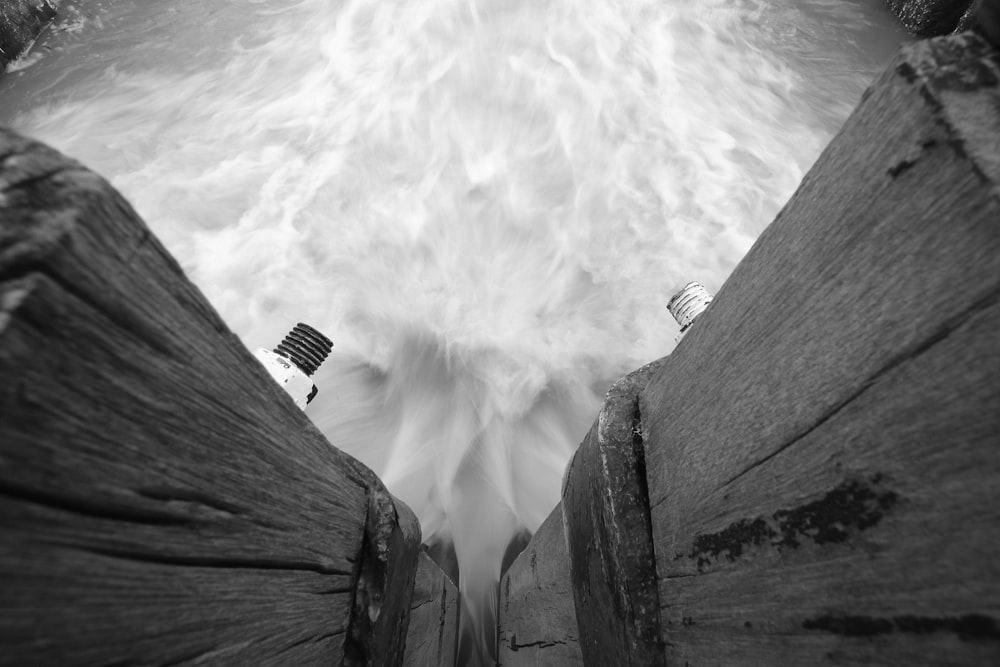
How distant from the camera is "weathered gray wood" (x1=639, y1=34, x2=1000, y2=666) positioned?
528mm

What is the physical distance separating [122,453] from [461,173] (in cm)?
717

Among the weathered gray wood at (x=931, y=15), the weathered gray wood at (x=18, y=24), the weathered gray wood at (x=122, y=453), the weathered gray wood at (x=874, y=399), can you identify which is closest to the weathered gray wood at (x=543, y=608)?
the weathered gray wood at (x=874, y=399)

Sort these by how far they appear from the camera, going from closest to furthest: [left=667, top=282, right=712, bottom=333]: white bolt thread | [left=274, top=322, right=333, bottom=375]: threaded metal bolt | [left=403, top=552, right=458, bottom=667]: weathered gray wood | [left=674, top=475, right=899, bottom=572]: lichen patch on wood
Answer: [left=674, top=475, right=899, bottom=572]: lichen patch on wood, [left=403, top=552, right=458, bottom=667]: weathered gray wood, [left=667, top=282, right=712, bottom=333]: white bolt thread, [left=274, top=322, right=333, bottom=375]: threaded metal bolt

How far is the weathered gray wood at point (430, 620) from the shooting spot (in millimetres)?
2182

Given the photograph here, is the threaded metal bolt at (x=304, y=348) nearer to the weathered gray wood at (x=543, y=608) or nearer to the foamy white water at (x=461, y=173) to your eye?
the weathered gray wood at (x=543, y=608)

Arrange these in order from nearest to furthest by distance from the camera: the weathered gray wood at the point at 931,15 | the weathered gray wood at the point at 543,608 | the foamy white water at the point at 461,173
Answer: the weathered gray wood at the point at 543,608 → the foamy white water at the point at 461,173 → the weathered gray wood at the point at 931,15

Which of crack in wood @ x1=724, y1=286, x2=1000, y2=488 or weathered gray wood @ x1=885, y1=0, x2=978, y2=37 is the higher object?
weathered gray wood @ x1=885, y1=0, x2=978, y2=37

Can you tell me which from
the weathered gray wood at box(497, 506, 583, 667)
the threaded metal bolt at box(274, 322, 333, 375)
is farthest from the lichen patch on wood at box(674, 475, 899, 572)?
the threaded metal bolt at box(274, 322, 333, 375)

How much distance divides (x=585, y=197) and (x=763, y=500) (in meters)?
6.65

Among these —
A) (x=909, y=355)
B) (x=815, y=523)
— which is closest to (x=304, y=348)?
(x=815, y=523)

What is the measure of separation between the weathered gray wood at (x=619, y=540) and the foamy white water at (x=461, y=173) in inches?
149

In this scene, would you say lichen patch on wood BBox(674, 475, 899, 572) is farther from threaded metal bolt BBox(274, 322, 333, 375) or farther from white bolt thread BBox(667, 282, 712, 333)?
threaded metal bolt BBox(274, 322, 333, 375)

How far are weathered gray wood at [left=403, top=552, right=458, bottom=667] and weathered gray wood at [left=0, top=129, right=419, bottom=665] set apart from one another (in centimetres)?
129

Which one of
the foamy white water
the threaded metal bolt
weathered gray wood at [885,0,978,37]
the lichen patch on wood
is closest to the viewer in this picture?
the lichen patch on wood
